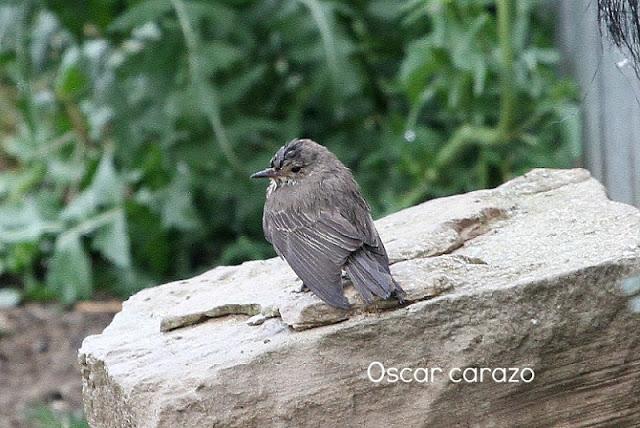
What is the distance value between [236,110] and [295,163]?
203cm

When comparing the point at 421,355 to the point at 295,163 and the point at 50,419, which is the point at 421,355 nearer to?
the point at 295,163

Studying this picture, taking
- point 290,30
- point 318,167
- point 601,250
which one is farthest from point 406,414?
point 290,30

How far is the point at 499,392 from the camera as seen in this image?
365 centimetres

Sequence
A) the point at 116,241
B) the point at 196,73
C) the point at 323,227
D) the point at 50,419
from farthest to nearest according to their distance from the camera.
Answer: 1. the point at 116,241
2. the point at 196,73
3. the point at 50,419
4. the point at 323,227

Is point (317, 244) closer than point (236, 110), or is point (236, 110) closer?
point (317, 244)

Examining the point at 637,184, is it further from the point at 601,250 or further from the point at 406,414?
→ the point at 406,414

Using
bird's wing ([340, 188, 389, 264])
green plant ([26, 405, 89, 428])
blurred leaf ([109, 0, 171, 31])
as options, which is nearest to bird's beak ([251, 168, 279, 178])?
bird's wing ([340, 188, 389, 264])

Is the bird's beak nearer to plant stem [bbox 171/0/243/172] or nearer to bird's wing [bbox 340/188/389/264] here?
bird's wing [bbox 340/188/389/264]

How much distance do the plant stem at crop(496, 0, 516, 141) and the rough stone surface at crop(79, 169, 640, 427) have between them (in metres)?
2.23

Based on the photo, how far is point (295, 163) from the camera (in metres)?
4.71

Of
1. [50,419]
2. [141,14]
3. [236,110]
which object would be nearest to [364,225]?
[50,419]

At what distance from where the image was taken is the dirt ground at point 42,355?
6.05 metres

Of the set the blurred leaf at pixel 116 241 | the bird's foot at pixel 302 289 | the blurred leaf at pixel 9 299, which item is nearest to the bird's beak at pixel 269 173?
the bird's foot at pixel 302 289

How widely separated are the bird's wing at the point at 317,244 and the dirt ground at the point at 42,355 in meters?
2.11
